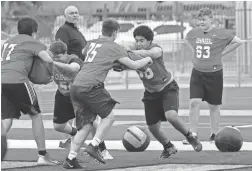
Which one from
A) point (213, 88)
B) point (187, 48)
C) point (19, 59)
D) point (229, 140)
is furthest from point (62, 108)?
point (187, 48)

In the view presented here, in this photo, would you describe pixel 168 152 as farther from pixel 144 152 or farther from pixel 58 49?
pixel 58 49

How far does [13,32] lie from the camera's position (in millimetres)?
29031

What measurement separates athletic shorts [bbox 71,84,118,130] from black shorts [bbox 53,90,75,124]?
1278 mm

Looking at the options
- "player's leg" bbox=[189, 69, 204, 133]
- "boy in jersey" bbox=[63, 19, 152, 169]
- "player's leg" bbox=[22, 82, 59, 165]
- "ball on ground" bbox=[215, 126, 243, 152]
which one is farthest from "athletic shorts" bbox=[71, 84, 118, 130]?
"player's leg" bbox=[189, 69, 204, 133]

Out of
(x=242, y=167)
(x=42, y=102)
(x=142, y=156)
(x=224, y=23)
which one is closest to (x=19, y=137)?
(x=142, y=156)

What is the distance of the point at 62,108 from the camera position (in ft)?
34.2

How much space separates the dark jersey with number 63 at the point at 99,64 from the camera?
9.02m

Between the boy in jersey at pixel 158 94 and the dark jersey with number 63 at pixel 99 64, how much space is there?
747mm

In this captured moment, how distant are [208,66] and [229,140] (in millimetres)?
1697

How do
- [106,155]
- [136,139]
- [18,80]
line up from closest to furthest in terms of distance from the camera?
[18,80] < [106,155] < [136,139]

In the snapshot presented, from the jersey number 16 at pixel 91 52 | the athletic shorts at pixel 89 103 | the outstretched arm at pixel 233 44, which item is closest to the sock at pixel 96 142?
the athletic shorts at pixel 89 103

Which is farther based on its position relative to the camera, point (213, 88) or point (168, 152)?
point (213, 88)

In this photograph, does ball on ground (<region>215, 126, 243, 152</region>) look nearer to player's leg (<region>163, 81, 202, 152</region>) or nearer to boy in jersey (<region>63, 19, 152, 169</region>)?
player's leg (<region>163, 81, 202, 152</region>)

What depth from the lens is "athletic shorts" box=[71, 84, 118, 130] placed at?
9000 millimetres
